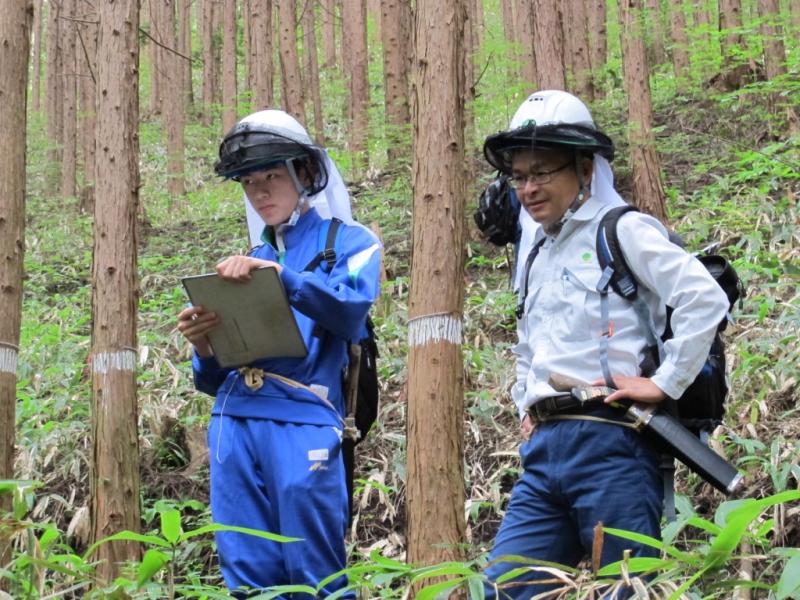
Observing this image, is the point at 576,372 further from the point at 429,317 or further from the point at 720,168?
the point at 720,168

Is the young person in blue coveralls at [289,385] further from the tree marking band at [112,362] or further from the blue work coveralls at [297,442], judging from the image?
the tree marking band at [112,362]

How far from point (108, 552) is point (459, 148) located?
2743 mm

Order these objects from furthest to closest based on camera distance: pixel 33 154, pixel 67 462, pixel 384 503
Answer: pixel 33 154 → pixel 67 462 → pixel 384 503

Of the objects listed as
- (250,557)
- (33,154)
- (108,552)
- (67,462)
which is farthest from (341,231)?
(33,154)

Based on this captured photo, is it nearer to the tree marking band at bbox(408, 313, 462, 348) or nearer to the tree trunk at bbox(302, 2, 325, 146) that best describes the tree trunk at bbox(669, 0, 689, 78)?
the tree trunk at bbox(302, 2, 325, 146)

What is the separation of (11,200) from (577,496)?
3.25 m

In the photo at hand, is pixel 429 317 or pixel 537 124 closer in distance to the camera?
pixel 537 124

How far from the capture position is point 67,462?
6305 mm

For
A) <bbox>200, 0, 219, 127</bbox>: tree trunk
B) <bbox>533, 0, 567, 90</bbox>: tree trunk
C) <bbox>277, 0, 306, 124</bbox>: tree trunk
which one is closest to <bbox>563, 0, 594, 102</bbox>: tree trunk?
<bbox>533, 0, 567, 90</bbox>: tree trunk

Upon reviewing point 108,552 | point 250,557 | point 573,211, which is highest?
point 573,211

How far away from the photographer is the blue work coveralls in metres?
3.16

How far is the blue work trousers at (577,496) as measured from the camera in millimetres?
2590

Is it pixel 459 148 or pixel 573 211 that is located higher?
pixel 459 148

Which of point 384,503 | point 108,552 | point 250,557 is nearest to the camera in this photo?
Result: point 250,557
